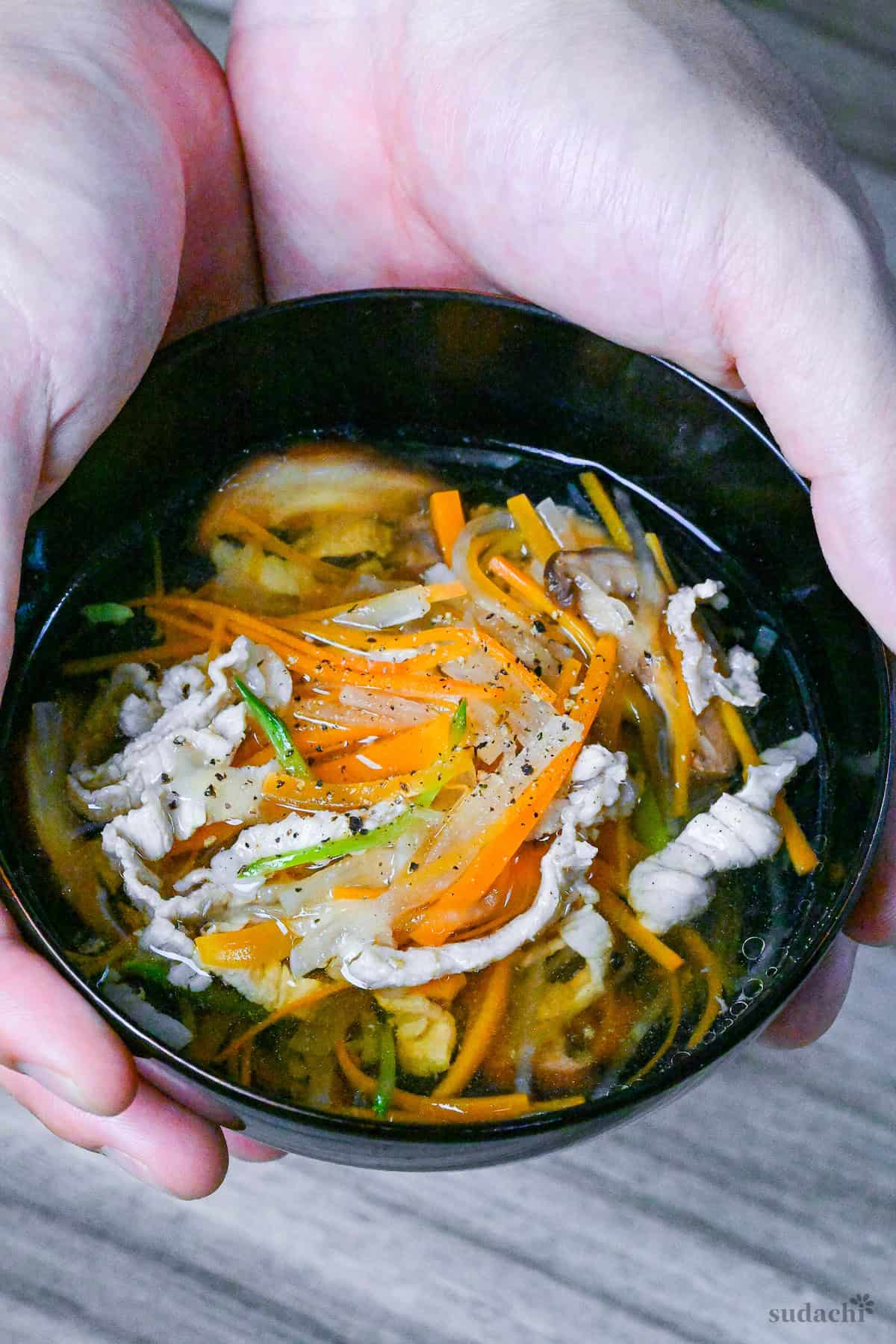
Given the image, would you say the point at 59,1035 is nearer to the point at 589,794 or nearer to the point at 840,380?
the point at 589,794

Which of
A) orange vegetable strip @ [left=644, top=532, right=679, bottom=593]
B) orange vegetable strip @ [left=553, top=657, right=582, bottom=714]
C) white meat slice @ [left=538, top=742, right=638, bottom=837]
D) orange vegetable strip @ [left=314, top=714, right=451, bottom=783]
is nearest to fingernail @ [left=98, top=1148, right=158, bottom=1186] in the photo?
orange vegetable strip @ [left=314, top=714, right=451, bottom=783]

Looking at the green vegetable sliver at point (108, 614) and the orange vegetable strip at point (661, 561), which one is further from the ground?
the orange vegetable strip at point (661, 561)

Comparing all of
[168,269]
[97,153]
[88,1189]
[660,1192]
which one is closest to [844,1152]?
[660,1192]

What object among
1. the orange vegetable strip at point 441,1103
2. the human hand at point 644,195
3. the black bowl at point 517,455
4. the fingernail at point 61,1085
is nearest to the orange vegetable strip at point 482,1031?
the orange vegetable strip at point 441,1103

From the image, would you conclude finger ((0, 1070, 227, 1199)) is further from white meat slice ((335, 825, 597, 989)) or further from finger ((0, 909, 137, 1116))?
white meat slice ((335, 825, 597, 989))

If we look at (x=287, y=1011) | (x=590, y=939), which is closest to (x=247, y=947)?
(x=287, y=1011)

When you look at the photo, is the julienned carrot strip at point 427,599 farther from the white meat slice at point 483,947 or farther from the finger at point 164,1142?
the finger at point 164,1142
